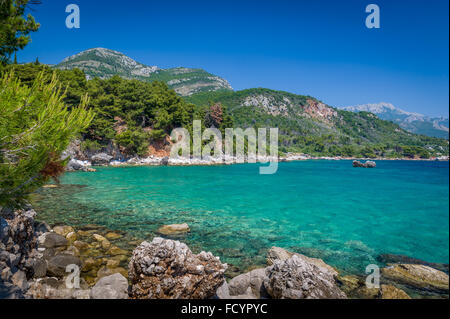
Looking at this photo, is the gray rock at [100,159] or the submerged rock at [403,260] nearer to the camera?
the submerged rock at [403,260]

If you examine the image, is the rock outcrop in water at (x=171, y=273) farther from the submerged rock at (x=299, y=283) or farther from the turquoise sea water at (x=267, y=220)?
the turquoise sea water at (x=267, y=220)

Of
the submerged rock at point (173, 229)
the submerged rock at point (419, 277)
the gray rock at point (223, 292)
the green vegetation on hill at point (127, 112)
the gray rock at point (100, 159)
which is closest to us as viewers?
the gray rock at point (223, 292)

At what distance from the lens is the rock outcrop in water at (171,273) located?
13.9 feet

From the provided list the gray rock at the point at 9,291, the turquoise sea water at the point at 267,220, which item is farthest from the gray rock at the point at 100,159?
the gray rock at the point at 9,291

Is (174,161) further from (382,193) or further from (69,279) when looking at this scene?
(69,279)

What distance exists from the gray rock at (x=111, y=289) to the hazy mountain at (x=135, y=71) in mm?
135379

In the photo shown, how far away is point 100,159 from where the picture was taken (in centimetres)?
3478

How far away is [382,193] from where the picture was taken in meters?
21.9

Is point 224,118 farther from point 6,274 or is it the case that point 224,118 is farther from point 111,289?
point 6,274

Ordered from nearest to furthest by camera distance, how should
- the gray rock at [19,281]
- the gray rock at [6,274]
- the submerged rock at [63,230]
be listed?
1. the gray rock at [6,274]
2. the gray rock at [19,281]
3. the submerged rock at [63,230]

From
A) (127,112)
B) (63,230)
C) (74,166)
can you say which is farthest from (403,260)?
(127,112)

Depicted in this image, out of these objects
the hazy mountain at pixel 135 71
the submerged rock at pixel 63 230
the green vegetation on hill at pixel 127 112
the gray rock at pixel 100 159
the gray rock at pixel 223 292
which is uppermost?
the hazy mountain at pixel 135 71

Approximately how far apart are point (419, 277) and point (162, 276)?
7.23m
